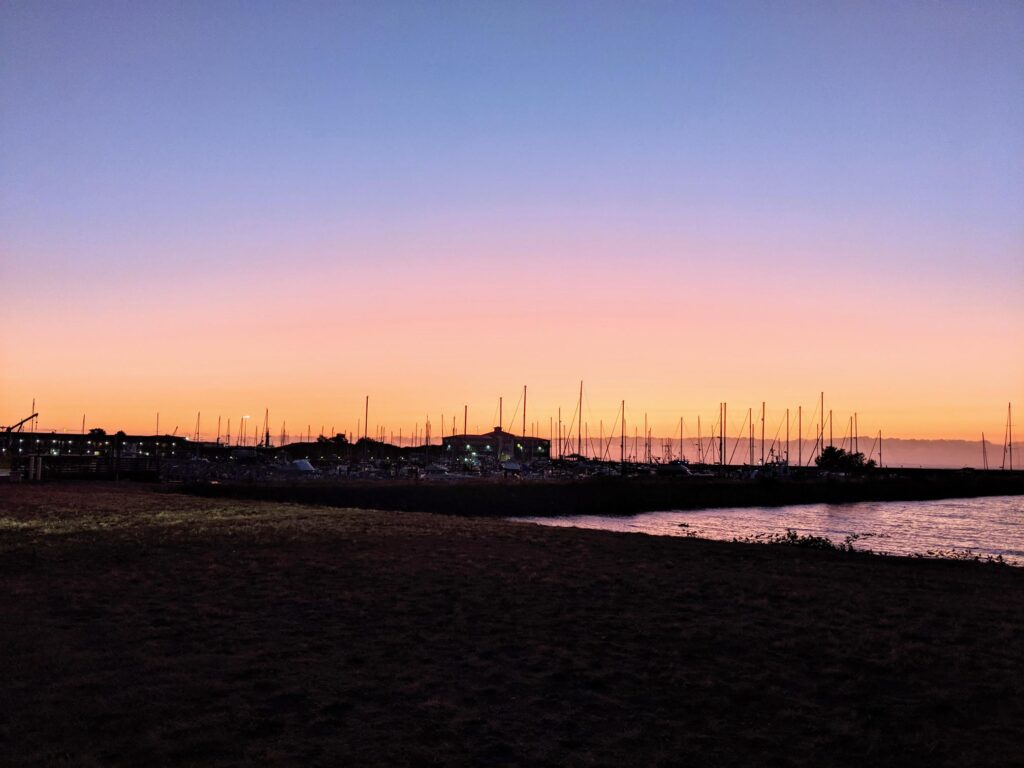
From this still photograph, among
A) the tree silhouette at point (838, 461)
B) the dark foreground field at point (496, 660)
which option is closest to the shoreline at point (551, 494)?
the tree silhouette at point (838, 461)

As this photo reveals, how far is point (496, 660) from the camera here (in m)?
10.2

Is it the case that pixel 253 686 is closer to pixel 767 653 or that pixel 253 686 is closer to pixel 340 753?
pixel 340 753

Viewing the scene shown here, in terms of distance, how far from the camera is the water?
1606 inches

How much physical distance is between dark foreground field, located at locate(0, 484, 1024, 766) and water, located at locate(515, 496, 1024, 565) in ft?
64.4

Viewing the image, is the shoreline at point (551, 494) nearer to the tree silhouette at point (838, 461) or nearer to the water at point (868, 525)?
the water at point (868, 525)

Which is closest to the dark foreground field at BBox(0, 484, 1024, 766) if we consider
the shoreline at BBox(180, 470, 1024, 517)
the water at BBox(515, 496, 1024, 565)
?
the water at BBox(515, 496, 1024, 565)

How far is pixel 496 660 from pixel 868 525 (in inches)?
2039

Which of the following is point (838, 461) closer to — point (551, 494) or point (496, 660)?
point (551, 494)

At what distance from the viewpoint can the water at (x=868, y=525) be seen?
→ 4078 cm

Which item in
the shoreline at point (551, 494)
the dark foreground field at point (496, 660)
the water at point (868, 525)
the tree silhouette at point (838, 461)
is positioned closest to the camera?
the dark foreground field at point (496, 660)

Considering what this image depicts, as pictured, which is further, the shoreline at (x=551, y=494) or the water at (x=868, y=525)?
the shoreline at (x=551, y=494)

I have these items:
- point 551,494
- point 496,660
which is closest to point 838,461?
point 551,494

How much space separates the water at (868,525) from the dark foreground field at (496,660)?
19.6m

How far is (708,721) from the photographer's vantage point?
802 cm
